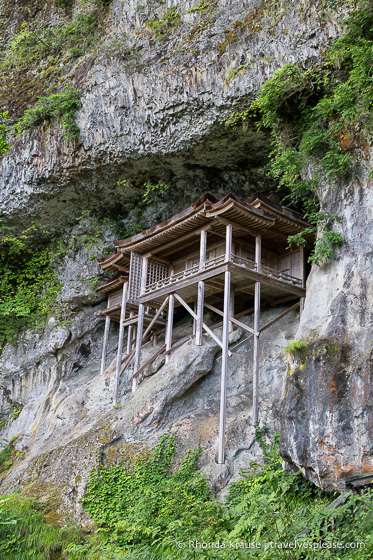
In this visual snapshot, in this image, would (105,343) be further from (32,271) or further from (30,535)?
(30,535)

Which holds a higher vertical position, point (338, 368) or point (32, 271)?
point (32, 271)

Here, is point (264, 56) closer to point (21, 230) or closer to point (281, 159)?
point (281, 159)

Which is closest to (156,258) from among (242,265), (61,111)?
(242,265)

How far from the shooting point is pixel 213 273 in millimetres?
15062

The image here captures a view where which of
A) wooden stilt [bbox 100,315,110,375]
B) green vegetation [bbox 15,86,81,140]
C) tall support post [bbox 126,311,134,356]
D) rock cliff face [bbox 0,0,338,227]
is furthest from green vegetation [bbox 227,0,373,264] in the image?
wooden stilt [bbox 100,315,110,375]

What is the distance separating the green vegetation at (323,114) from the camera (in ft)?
40.2

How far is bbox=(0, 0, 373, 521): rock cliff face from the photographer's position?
10.4m

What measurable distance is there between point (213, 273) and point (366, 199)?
4.99m

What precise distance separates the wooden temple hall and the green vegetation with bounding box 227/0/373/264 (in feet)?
5.77

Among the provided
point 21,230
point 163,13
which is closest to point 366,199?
point 163,13

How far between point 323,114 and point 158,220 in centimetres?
957

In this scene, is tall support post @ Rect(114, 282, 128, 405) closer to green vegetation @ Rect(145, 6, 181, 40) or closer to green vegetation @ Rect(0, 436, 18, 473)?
green vegetation @ Rect(0, 436, 18, 473)

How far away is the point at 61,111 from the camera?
20.0 meters

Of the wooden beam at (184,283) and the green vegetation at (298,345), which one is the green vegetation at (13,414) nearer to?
the wooden beam at (184,283)
